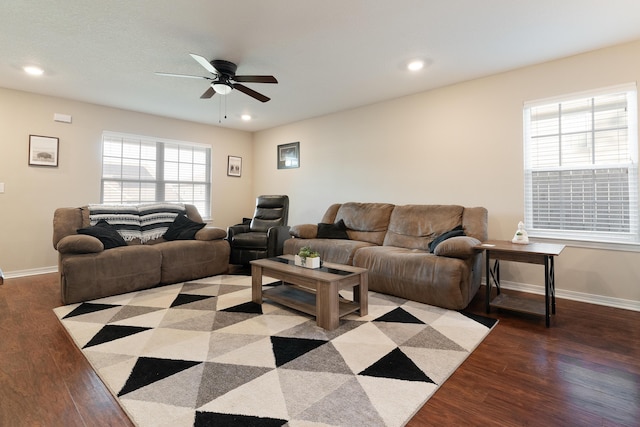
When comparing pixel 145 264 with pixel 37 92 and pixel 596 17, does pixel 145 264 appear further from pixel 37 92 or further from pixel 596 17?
pixel 596 17

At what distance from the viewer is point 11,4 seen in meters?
2.27

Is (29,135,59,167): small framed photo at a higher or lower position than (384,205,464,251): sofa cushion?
higher

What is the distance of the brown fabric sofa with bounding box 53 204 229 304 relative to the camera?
3010 millimetres

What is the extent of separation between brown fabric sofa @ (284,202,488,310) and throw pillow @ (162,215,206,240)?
1.26 m

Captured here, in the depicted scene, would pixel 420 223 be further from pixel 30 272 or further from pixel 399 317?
pixel 30 272

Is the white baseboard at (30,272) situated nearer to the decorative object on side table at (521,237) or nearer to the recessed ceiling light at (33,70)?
the recessed ceiling light at (33,70)

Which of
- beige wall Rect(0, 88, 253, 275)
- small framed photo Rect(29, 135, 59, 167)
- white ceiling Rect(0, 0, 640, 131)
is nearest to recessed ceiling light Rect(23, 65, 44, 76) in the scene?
white ceiling Rect(0, 0, 640, 131)

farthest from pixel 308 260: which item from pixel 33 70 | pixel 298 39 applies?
pixel 33 70

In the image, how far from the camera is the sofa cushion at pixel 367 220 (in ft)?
13.5

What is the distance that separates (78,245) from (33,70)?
210 cm

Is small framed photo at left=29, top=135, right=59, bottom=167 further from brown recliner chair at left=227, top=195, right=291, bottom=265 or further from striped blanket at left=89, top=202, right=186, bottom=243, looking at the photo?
brown recliner chair at left=227, top=195, right=291, bottom=265

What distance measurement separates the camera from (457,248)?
2.79m

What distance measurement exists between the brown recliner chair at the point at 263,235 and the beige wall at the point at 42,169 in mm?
2305

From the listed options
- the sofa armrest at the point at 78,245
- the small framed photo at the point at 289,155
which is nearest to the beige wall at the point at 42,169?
the sofa armrest at the point at 78,245
